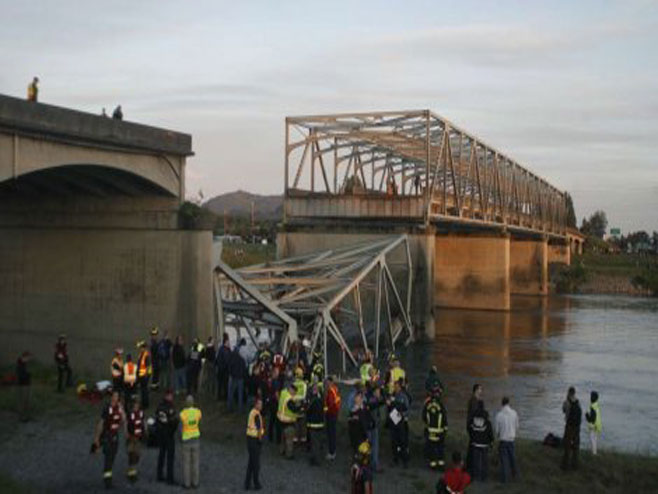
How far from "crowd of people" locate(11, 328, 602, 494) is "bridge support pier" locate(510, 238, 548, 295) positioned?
74.1 metres

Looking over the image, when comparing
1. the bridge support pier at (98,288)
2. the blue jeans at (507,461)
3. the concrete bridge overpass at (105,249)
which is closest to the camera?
the blue jeans at (507,461)

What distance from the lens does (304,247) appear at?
50781 mm

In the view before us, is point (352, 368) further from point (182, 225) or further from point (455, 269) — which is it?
point (455, 269)

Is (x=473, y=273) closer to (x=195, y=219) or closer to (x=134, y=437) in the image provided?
(x=195, y=219)

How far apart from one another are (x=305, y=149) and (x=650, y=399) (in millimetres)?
32103

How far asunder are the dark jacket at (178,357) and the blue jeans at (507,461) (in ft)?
31.3

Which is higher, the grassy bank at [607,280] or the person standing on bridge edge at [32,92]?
the person standing on bridge edge at [32,92]

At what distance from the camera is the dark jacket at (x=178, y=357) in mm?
20978

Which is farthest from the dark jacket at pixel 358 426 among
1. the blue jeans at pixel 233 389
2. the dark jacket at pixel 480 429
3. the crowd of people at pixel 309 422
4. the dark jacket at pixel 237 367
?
the blue jeans at pixel 233 389

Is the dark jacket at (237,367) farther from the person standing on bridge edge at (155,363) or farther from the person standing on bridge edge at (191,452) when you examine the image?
the person standing on bridge edge at (191,452)

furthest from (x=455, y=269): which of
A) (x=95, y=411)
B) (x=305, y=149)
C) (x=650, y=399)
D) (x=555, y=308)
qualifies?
(x=95, y=411)

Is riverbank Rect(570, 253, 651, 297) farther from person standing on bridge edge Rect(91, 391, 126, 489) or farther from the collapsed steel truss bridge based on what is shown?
person standing on bridge edge Rect(91, 391, 126, 489)

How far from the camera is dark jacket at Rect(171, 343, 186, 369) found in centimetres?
2098

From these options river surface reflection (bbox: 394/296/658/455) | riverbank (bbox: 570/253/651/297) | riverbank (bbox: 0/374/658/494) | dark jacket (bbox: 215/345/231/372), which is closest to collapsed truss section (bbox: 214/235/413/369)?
river surface reflection (bbox: 394/296/658/455)
